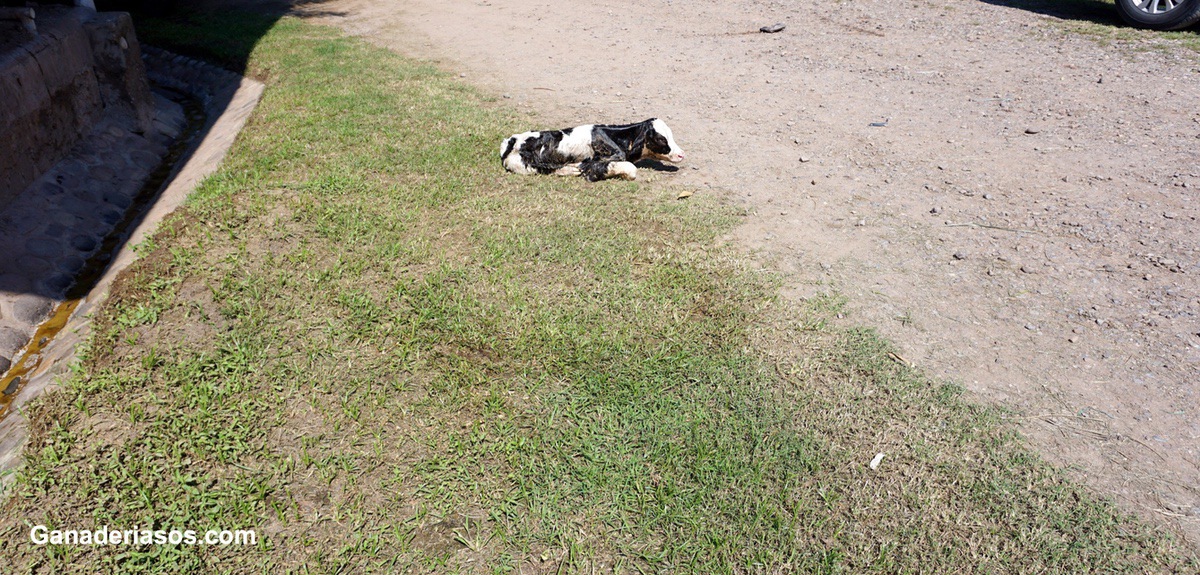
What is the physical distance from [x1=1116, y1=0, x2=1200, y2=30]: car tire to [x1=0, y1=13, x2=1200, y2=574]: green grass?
6.49 m

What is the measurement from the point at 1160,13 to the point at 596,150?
6.91 meters

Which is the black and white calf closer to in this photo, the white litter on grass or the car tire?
the white litter on grass

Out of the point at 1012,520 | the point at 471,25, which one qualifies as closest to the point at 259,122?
the point at 471,25

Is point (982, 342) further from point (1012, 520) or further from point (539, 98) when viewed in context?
point (539, 98)

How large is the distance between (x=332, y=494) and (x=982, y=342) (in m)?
3.12

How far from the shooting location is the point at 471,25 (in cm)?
1048

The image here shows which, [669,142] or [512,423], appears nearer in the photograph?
[512,423]

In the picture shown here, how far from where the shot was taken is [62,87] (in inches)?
252

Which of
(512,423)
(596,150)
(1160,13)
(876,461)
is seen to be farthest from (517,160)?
(1160,13)

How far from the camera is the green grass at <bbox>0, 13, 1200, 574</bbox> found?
2727 millimetres

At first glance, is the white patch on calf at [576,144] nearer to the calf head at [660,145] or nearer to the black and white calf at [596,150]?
the black and white calf at [596,150]

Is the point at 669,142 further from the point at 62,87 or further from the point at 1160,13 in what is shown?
the point at 1160,13

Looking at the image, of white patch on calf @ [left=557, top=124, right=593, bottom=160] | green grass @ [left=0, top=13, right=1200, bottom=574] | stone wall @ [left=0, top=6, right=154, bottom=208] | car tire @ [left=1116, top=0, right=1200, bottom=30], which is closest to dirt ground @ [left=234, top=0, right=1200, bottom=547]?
green grass @ [left=0, top=13, right=1200, bottom=574]

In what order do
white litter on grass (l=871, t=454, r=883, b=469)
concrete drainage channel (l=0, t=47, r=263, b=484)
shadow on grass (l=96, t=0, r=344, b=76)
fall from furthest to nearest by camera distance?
shadow on grass (l=96, t=0, r=344, b=76), concrete drainage channel (l=0, t=47, r=263, b=484), white litter on grass (l=871, t=454, r=883, b=469)
